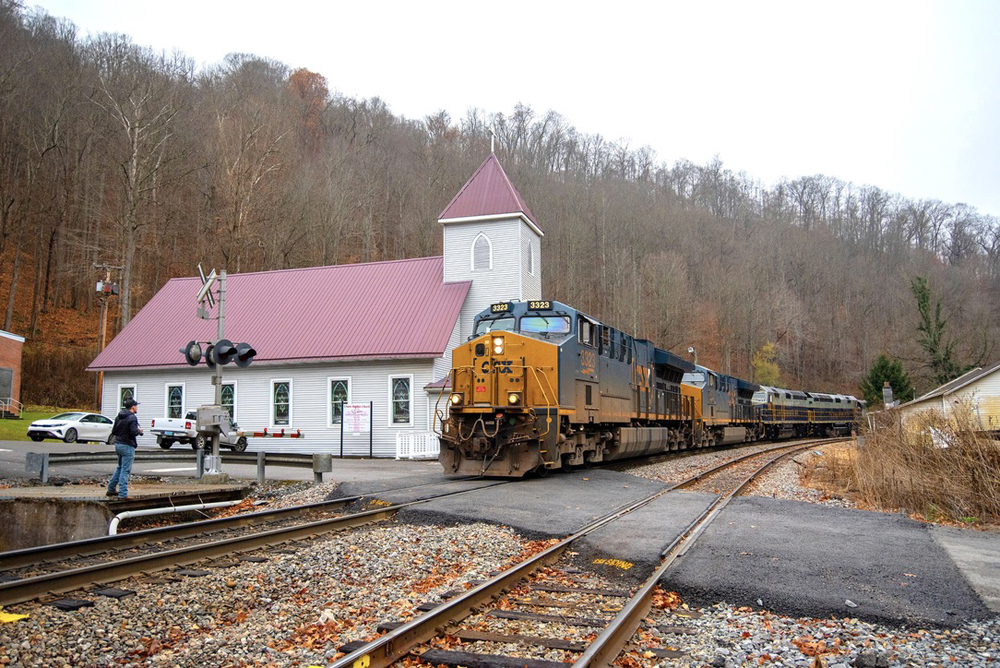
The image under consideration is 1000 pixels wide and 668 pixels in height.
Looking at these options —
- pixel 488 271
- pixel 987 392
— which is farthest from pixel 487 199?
pixel 987 392

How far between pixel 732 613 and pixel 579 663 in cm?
246

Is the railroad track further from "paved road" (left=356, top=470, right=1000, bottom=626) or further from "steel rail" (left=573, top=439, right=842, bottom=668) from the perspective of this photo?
"paved road" (left=356, top=470, right=1000, bottom=626)

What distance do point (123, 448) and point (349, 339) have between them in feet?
54.6

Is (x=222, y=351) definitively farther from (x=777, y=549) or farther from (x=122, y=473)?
(x=777, y=549)

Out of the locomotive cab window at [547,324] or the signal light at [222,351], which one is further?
the locomotive cab window at [547,324]

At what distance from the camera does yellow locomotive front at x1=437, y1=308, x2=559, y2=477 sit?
49.2ft

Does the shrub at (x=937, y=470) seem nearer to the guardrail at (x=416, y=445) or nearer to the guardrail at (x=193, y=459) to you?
the guardrail at (x=193, y=459)

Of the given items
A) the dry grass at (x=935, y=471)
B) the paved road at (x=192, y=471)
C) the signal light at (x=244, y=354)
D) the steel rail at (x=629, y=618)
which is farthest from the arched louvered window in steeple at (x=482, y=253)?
the steel rail at (x=629, y=618)

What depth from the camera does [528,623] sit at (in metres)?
6.12

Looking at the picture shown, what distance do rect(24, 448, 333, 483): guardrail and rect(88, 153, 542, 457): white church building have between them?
6745mm

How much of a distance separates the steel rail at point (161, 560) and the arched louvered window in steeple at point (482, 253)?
2023 centimetres

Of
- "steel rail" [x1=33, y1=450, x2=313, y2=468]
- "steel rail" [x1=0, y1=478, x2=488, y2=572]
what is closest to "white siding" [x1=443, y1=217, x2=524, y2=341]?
"steel rail" [x1=33, y1=450, x2=313, y2=468]

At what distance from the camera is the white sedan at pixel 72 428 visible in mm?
30422

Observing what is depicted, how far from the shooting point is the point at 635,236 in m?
61.9
